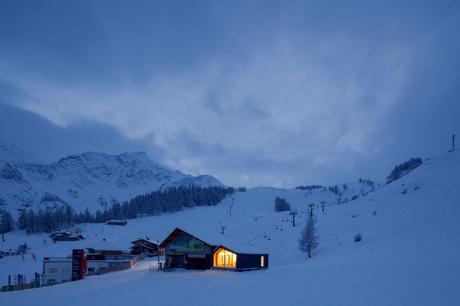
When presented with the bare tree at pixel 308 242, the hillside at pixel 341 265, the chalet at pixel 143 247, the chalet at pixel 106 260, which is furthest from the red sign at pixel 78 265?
the bare tree at pixel 308 242

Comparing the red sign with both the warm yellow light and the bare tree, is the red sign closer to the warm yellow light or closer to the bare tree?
the warm yellow light

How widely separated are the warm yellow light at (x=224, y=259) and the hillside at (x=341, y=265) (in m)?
1.91

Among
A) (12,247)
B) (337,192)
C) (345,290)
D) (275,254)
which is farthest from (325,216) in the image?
(337,192)

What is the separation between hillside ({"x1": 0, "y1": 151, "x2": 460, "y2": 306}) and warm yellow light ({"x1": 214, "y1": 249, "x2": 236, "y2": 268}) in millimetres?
1911

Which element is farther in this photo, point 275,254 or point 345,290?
point 275,254

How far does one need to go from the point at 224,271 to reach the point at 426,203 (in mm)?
28997

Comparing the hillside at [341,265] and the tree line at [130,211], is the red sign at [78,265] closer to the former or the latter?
the hillside at [341,265]

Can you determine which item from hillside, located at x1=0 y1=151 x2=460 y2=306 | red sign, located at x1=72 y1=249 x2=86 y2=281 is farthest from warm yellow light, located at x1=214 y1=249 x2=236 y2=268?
red sign, located at x1=72 y1=249 x2=86 y2=281

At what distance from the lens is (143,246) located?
6912 cm

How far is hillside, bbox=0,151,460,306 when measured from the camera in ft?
67.2

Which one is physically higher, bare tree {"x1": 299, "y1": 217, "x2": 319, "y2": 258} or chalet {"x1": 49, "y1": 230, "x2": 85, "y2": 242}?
bare tree {"x1": 299, "y1": 217, "x2": 319, "y2": 258}

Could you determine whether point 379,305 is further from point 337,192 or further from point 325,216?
point 337,192

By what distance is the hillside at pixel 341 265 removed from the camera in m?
20.5

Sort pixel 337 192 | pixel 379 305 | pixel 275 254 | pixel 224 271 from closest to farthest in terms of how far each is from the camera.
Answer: pixel 379 305 → pixel 224 271 → pixel 275 254 → pixel 337 192
